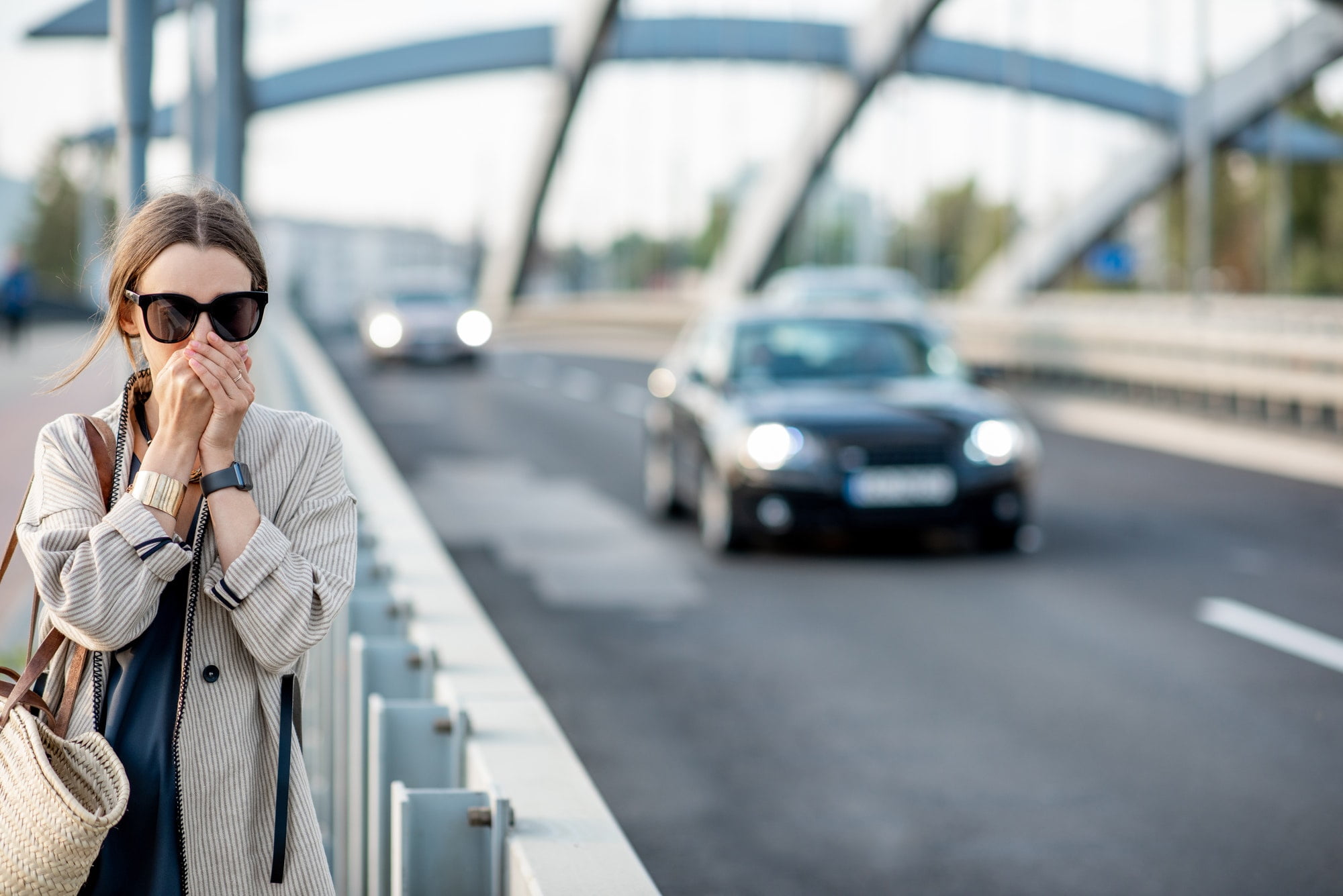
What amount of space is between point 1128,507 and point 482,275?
54137 millimetres

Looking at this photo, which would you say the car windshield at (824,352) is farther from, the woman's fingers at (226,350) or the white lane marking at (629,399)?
the white lane marking at (629,399)

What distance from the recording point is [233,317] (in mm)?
2240

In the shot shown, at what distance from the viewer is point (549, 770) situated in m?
3.09

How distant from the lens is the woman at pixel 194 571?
7.00 feet

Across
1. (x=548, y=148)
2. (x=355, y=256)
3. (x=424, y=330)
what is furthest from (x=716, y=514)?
(x=355, y=256)

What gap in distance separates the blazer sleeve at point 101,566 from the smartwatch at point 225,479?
77mm

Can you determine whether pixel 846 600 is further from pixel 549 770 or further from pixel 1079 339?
pixel 1079 339

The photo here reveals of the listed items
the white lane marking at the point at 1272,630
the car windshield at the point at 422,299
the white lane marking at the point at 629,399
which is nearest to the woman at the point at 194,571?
the white lane marking at the point at 1272,630

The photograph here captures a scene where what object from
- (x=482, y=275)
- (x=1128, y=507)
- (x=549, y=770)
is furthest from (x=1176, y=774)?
(x=482, y=275)

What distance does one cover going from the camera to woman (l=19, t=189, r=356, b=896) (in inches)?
84.0

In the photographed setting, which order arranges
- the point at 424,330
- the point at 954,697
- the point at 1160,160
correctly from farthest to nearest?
the point at 1160,160, the point at 424,330, the point at 954,697

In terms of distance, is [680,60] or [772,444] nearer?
[772,444]

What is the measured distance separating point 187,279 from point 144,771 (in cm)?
61

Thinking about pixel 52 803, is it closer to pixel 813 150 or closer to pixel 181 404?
pixel 181 404
